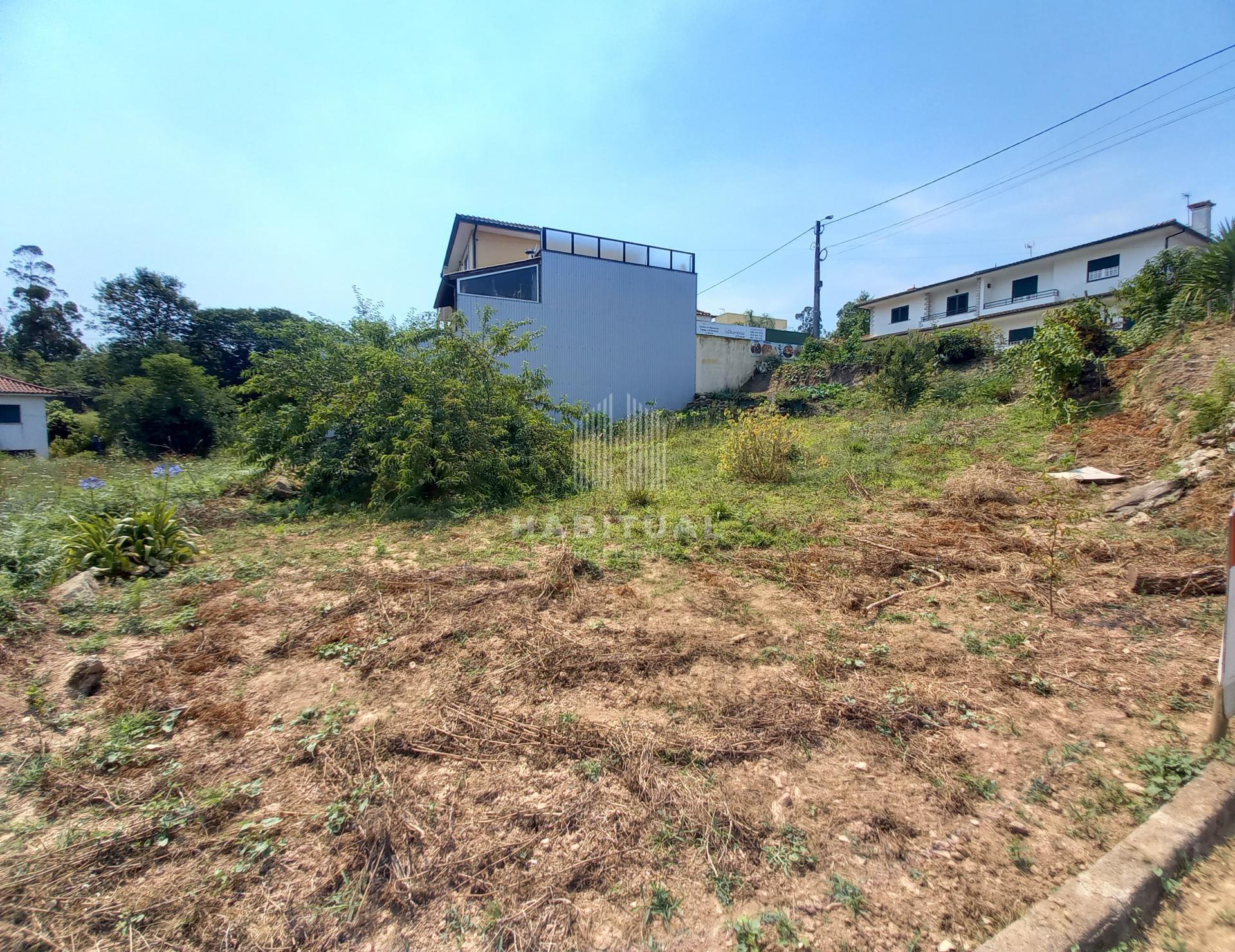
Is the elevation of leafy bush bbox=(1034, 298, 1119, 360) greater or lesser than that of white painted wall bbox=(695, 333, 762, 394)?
lesser

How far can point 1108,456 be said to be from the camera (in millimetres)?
6820

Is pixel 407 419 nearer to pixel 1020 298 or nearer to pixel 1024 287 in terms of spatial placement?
pixel 1020 298

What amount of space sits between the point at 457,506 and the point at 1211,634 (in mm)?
7385

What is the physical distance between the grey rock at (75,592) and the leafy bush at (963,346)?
16.8 m

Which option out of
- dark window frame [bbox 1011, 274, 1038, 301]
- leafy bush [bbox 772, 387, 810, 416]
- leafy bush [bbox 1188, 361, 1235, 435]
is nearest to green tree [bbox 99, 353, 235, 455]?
leafy bush [bbox 772, 387, 810, 416]

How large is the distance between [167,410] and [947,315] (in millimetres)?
33524

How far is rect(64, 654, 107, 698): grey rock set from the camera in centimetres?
282

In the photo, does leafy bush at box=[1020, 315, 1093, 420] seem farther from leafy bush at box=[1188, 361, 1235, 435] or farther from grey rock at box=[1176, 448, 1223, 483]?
grey rock at box=[1176, 448, 1223, 483]

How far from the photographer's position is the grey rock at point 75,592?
12.4 feet

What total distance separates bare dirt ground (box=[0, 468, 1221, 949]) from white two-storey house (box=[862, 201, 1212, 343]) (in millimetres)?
16444

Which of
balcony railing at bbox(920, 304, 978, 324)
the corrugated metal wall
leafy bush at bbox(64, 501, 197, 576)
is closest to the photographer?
leafy bush at bbox(64, 501, 197, 576)

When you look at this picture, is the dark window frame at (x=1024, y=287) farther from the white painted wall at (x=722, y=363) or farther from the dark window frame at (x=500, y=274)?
the dark window frame at (x=500, y=274)

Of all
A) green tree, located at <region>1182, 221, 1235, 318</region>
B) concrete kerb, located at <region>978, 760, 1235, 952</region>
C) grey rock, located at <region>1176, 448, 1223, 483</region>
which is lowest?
concrete kerb, located at <region>978, 760, 1235, 952</region>

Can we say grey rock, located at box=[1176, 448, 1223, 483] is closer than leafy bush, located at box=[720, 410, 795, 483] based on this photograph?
Yes
